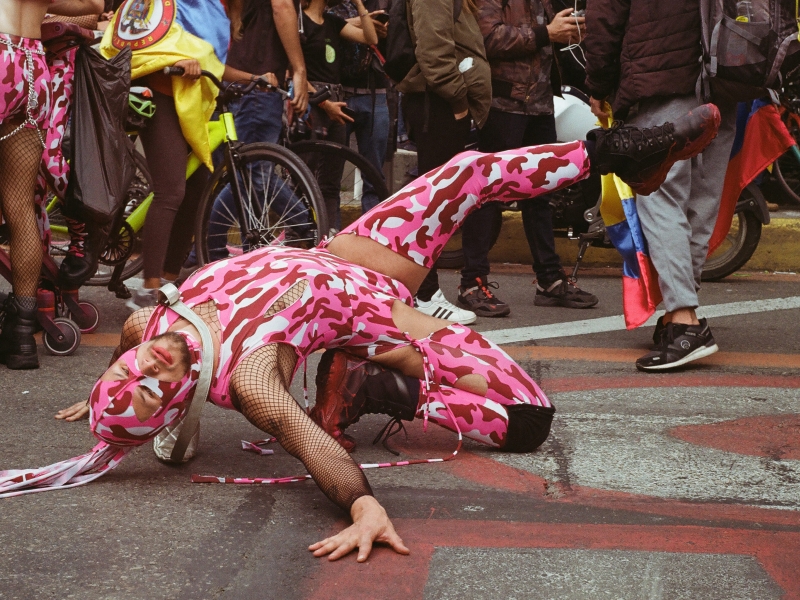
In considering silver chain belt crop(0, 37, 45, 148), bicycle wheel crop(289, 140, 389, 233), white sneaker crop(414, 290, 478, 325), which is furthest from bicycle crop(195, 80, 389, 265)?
silver chain belt crop(0, 37, 45, 148)

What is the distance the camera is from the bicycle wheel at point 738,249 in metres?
7.09

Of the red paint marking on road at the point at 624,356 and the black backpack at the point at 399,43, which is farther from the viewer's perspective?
the black backpack at the point at 399,43

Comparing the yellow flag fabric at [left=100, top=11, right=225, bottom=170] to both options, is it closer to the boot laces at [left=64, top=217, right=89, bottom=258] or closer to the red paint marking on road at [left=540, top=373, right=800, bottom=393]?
the boot laces at [left=64, top=217, right=89, bottom=258]

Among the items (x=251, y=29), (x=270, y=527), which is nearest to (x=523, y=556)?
(x=270, y=527)

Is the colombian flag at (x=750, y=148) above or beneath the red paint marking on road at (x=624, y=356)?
above

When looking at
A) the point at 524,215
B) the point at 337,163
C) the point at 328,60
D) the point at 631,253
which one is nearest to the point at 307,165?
the point at 337,163

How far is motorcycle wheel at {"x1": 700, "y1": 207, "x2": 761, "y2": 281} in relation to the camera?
7.09 metres

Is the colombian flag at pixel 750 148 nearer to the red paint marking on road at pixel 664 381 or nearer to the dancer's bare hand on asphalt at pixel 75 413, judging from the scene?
the red paint marking on road at pixel 664 381

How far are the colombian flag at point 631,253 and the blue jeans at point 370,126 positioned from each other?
2352mm

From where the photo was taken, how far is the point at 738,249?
281 inches

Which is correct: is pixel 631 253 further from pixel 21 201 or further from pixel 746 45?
pixel 21 201

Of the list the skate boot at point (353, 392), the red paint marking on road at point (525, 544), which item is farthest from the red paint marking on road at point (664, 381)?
the red paint marking on road at point (525, 544)

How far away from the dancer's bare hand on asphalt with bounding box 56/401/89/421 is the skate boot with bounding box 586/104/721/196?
1967mm

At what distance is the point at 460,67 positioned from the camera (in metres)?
5.74
